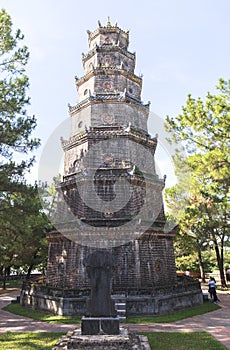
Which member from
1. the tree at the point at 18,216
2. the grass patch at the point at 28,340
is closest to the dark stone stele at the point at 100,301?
the grass patch at the point at 28,340

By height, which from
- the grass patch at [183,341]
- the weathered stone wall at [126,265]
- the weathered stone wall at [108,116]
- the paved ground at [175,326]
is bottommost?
the paved ground at [175,326]

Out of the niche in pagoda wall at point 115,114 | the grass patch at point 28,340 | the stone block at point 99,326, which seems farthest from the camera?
the niche in pagoda wall at point 115,114

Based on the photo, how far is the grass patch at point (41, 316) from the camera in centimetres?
1221

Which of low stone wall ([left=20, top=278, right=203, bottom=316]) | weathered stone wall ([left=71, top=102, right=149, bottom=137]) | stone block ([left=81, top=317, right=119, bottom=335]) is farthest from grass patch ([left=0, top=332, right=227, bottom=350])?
weathered stone wall ([left=71, top=102, right=149, bottom=137])

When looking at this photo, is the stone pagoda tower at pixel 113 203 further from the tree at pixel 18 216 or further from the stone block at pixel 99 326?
the stone block at pixel 99 326

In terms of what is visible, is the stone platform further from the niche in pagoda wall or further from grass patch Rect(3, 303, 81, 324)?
the niche in pagoda wall

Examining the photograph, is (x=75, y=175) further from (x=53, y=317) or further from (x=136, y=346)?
(x=136, y=346)

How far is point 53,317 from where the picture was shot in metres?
13.1

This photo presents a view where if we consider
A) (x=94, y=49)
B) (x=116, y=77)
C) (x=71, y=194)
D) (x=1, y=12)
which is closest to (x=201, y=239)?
(x=71, y=194)

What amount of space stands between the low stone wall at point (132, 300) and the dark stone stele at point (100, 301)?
194 inches

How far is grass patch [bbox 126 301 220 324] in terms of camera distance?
1225 cm

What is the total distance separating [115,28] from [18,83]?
1297 cm

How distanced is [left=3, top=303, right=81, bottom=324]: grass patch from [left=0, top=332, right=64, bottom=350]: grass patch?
6.43 ft

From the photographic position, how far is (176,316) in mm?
13156
